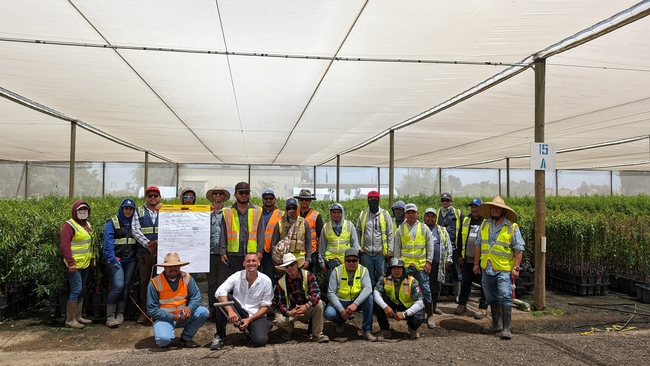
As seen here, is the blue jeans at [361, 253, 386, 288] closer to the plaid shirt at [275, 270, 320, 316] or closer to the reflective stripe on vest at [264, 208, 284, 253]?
the plaid shirt at [275, 270, 320, 316]

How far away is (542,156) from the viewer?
638 cm

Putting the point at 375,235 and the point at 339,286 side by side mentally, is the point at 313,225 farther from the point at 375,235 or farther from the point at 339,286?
the point at 339,286

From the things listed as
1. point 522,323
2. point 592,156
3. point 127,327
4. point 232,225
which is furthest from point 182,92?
point 592,156

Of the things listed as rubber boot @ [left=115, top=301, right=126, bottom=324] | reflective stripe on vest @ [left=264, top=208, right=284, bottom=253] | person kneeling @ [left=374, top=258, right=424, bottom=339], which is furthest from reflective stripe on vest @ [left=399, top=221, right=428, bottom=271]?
rubber boot @ [left=115, top=301, right=126, bottom=324]

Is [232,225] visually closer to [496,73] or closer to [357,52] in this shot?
[357,52]

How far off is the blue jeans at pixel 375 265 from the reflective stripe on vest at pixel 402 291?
1.80 feet

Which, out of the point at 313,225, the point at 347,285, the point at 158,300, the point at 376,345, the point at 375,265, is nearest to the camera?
the point at 376,345

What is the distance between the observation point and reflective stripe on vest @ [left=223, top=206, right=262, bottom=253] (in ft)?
18.3

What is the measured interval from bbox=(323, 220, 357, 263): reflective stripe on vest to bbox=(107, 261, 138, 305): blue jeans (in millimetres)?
2716

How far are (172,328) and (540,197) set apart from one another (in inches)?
223

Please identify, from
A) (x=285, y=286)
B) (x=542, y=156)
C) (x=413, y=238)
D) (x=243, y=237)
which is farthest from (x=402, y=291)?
(x=542, y=156)

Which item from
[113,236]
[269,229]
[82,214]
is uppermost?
[82,214]

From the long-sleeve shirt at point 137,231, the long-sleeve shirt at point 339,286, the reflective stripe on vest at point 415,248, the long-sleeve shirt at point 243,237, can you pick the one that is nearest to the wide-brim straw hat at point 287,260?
the long-sleeve shirt at point 243,237

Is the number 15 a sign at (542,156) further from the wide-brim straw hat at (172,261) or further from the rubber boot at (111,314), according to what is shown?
the rubber boot at (111,314)
